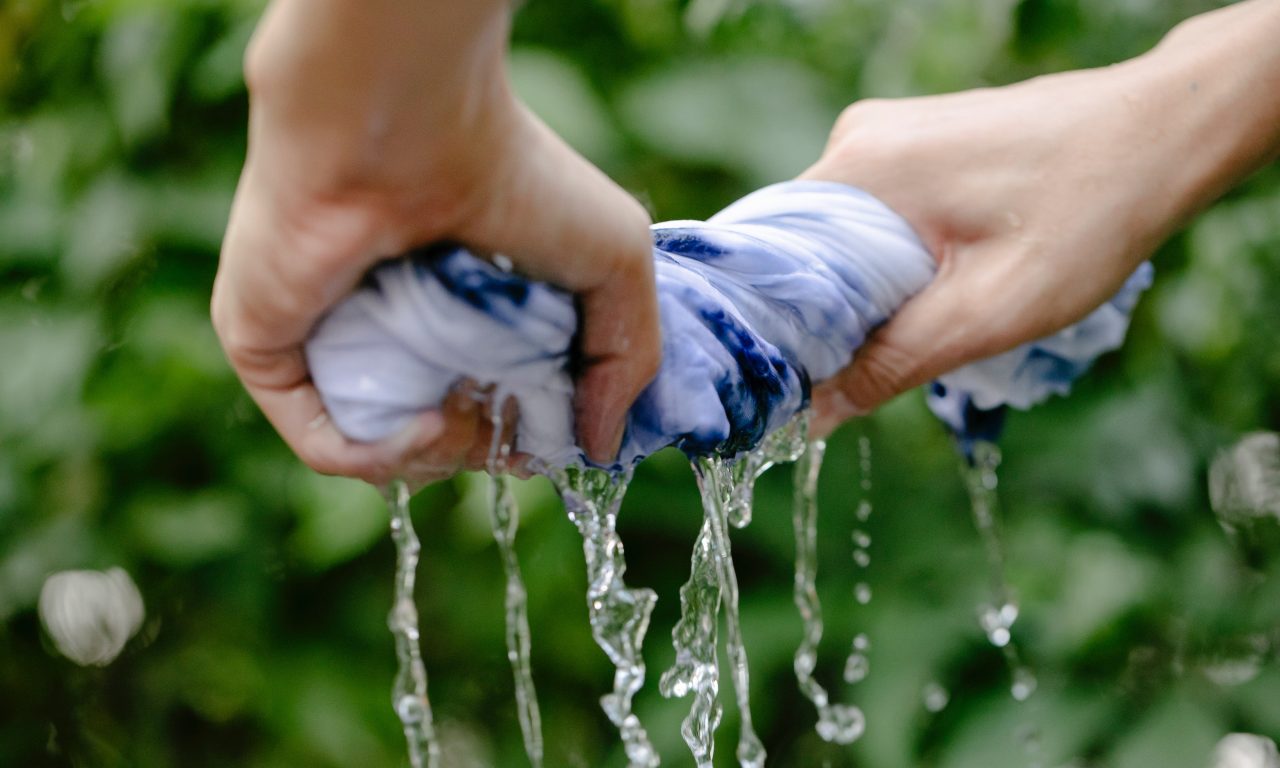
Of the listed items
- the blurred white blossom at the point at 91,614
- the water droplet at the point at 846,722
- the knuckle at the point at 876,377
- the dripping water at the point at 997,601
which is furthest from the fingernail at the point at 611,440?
the blurred white blossom at the point at 91,614

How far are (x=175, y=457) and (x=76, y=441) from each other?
9 centimetres

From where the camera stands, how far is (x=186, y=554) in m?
1.12

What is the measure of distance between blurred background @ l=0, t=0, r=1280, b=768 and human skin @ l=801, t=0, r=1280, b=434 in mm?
322

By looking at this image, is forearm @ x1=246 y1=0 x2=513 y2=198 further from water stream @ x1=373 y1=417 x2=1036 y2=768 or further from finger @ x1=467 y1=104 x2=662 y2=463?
water stream @ x1=373 y1=417 x2=1036 y2=768

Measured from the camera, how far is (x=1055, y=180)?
677 millimetres

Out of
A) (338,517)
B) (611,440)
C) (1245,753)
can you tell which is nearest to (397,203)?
(611,440)

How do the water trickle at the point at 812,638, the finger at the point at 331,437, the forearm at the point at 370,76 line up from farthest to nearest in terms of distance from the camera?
the water trickle at the point at 812,638 → the finger at the point at 331,437 → the forearm at the point at 370,76

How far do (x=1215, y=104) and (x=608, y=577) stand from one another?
15.4 inches

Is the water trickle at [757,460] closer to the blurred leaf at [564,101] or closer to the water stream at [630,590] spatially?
the water stream at [630,590]

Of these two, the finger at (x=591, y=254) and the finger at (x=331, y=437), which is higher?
the finger at (x=591, y=254)

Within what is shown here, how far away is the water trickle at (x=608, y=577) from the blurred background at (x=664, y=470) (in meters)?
0.42

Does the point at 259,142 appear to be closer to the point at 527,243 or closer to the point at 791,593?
the point at 527,243

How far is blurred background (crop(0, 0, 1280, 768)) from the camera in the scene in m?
1.06

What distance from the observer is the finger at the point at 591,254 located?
15.8 inches
